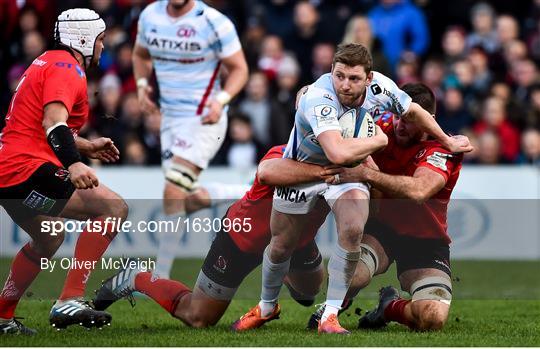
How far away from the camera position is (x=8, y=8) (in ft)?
55.5

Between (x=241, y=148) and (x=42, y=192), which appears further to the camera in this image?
(x=241, y=148)

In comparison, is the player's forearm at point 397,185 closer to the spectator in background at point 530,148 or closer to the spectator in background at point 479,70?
the spectator in background at point 530,148

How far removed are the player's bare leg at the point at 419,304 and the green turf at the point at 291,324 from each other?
108 millimetres

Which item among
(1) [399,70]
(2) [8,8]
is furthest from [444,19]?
(2) [8,8]

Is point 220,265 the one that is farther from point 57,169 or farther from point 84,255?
point 57,169

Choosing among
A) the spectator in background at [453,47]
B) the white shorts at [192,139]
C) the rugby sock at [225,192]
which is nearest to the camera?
the white shorts at [192,139]

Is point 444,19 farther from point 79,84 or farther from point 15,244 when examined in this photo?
point 79,84

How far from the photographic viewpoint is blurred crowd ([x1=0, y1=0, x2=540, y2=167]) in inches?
619

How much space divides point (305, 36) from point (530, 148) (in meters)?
3.36

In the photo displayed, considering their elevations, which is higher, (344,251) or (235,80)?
(344,251)

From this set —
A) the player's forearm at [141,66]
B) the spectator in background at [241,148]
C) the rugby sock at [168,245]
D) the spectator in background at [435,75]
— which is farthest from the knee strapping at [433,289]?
the spectator in background at [435,75]

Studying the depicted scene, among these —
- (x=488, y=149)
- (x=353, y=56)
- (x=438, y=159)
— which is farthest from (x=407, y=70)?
(x=353, y=56)

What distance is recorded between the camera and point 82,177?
8.01m

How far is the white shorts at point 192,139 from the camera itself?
1220 centimetres
